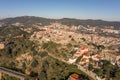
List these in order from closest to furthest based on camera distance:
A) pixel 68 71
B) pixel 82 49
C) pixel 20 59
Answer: pixel 68 71
pixel 20 59
pixel 82 49

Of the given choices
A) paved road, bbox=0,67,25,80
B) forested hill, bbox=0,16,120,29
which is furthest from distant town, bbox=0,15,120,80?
forested hill, bbox=0,16,120,29

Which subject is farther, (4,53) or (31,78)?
(4,53)

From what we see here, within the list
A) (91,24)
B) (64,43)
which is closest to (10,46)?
(64,43)

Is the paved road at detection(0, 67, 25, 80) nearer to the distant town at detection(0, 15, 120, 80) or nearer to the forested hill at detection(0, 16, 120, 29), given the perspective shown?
the distant town at detection(0, 15, 120, 80)

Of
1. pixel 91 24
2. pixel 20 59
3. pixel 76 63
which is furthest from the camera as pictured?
pixel 91 24

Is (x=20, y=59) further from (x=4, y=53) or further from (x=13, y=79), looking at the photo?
(x=13, y=79)

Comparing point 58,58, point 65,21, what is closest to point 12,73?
point 58,58

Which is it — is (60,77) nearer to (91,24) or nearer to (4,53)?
(4,53)

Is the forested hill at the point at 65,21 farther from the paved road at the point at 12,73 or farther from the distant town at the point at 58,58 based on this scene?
the paved road at the point at 12,73

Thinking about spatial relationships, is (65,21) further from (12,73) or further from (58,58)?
(12,73)

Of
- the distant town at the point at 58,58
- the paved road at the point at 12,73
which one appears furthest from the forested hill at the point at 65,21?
the paved road at the point at 12,73

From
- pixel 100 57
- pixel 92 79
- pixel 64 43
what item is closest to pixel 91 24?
pixel 64 43
